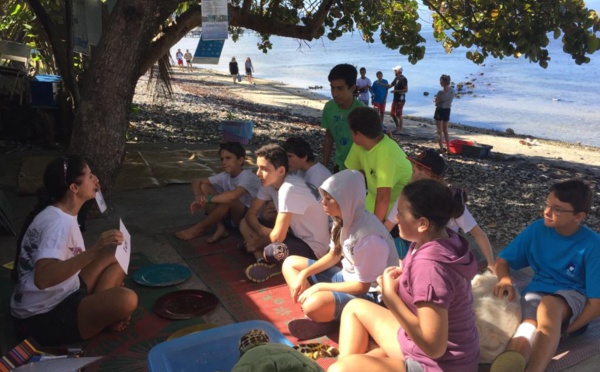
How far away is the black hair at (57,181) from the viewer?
2924 mm

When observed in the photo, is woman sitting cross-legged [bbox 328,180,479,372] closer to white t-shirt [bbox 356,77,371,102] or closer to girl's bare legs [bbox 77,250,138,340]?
girl's bare legs [bbox 77,250,138,340]

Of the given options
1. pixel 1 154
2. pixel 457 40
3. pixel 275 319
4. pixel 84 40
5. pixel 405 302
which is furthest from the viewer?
pixel 1 154

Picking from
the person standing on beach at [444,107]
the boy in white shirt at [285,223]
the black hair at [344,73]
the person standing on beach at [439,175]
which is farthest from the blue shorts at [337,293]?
the person standing on beach at [444,107]

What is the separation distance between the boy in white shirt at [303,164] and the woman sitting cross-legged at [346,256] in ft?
3.56

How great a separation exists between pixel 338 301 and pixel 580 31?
375cm

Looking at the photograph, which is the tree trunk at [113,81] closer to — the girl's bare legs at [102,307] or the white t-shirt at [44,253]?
the girl's bare legs at [102,307]

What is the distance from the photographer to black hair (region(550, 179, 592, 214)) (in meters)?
2.99

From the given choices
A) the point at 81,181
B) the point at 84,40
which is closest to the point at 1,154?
the point at 84,40

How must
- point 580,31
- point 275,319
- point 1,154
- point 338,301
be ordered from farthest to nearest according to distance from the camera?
point 1,154
point 580,31
point 275,319
point 338,301

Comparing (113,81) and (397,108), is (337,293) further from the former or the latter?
(397,108)

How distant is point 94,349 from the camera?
3.09 meters

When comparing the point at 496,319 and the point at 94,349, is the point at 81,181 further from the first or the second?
the point at 496,319

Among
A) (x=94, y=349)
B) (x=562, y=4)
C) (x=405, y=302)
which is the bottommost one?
(x=94, y=349)

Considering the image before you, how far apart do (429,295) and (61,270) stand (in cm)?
199
